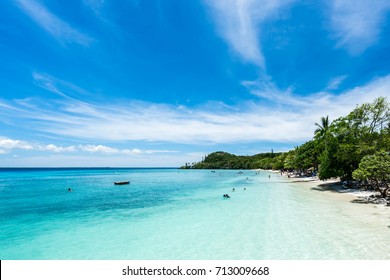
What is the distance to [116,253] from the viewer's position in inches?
475

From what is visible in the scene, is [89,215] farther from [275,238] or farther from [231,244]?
[275,238]

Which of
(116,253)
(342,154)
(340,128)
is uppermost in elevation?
(340,128)

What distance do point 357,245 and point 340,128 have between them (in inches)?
Answer: 900

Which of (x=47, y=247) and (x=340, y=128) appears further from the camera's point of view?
(x=340, y=128)

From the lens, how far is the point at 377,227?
13.9 meters

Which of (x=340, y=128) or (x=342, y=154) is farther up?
(x=340, y=128)
